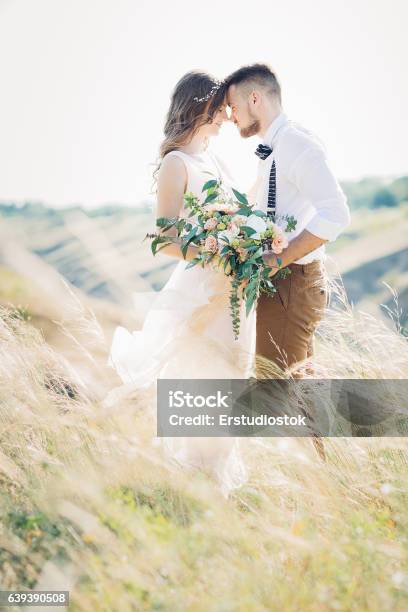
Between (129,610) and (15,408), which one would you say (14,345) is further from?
(129,610)

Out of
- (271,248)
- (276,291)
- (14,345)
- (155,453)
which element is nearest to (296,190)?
(271,248)

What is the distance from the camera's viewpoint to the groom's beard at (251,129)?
319 cm

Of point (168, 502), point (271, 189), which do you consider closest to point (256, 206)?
point (271, 189)

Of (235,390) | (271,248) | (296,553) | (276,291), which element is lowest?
(296,553)

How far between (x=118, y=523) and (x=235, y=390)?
3.79 ft

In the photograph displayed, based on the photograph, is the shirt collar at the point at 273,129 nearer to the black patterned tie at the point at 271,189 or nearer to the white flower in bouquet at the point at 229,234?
the black patterned tie at the point at 271,189

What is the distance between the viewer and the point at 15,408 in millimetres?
2916

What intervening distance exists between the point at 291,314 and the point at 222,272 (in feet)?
1.37

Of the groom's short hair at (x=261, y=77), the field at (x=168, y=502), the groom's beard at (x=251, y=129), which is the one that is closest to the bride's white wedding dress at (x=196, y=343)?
the field at (x=168, y=502)

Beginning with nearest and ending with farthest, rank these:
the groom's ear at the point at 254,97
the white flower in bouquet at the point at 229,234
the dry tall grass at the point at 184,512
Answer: the dry tall grass at the point at 184,512 → the white flower in bouquet at the point at 229,234 → the groom's ear at the point at 254,97

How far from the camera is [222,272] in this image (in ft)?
10.4

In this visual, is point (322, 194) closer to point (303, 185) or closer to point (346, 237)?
point (303, 185)

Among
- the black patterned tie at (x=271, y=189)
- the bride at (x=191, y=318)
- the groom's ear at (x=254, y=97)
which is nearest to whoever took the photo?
the black patterned tie at (x=271, y=189)

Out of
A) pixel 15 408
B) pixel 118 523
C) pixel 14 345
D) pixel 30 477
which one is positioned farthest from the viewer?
pixel 14 345
